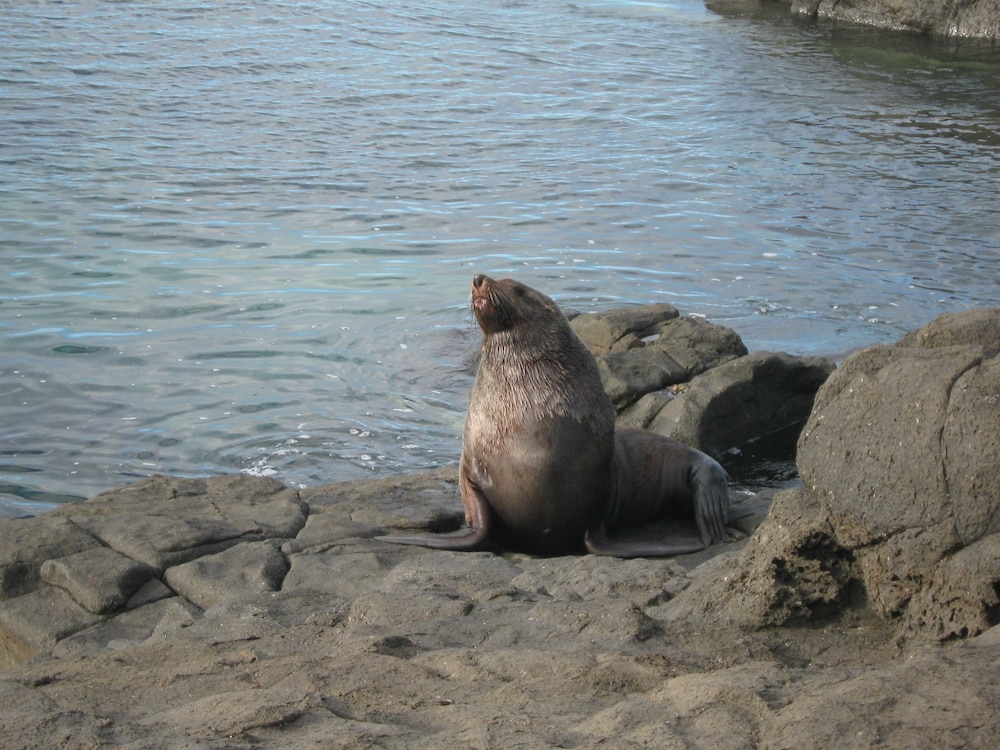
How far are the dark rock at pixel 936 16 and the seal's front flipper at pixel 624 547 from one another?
88.6ft

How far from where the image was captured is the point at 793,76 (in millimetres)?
25109

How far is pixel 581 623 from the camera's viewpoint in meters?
4.49

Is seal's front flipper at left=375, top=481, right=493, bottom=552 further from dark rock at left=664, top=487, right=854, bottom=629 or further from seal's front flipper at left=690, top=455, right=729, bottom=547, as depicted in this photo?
dark rock at left=664, top=487, right=854, bottom=629

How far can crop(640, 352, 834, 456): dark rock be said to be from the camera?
8719mm

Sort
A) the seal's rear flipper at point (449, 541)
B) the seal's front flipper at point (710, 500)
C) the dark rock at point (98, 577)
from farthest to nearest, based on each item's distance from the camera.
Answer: the seal's front flipper at point (710, 500) < the seal's rear flipper at point (449, 541) < the dark rock at point (98, 577)

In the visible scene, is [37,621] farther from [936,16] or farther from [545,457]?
[936,16]

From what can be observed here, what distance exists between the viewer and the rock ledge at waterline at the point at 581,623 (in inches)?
125

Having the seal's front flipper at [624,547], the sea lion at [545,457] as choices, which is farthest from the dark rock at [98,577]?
the seal's front flipper at [624,547]

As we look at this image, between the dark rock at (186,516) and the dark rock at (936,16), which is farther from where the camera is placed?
the dark rock at (936,16)

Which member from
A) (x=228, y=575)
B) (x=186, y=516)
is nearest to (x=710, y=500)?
(x=228, y=575)

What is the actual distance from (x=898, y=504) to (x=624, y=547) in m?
2.76

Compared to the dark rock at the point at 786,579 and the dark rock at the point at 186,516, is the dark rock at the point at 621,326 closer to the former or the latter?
the dark rock at the point at 186,516

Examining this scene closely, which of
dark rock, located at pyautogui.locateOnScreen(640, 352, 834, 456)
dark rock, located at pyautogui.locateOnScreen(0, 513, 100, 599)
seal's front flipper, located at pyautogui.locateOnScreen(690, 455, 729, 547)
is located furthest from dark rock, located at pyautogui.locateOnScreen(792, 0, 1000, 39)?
dark rock, located at pyautogui.locateOnScreen(0, 513, 100, 599)

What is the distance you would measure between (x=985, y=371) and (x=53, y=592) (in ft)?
13.7
